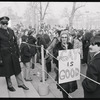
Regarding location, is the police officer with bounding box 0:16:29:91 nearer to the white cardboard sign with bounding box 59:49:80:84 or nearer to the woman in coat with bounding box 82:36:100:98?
the white cardboard sign with bounding box 59:49:80:84

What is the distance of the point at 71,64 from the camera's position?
12.2 feet

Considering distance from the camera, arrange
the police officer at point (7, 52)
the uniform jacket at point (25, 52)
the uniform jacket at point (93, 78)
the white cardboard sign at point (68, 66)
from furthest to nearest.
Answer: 1. the uniform jacket at point (25, 52)
2. the police officer at point (7, 52)
3. the white cardboard sign at point (68, 66)
4. the uniform jacket at point (93, 78)

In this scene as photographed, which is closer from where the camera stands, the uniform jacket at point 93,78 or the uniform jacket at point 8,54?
the uniform jacket at point 93,78

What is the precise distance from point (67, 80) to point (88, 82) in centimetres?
107

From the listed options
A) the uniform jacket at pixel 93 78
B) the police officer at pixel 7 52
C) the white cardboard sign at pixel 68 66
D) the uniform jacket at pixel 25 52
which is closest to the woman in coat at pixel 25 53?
the uniform jacket at pixel 25 52

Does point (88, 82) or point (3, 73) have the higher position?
point (88, 82)

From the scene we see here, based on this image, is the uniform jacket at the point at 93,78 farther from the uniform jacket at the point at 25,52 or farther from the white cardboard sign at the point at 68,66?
the uniform jacket at the point at 25,52

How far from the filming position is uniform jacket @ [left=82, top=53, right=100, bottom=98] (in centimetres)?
254

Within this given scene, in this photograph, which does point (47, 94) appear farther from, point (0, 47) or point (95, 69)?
point (95, 69)

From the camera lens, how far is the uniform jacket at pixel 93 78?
2.54 meters

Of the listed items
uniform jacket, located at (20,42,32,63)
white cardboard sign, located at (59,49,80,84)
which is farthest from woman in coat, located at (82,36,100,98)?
uniform jacket, located at (20,42,32,63)

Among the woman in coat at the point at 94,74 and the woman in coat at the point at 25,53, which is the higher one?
the woman in coat at the point at 94,74

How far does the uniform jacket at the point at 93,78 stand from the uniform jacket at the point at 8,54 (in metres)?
2.46

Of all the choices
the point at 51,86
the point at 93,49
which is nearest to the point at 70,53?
the point at 93,49
